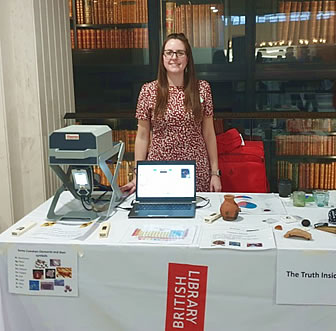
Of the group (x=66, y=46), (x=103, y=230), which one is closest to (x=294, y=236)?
(x=103, y=230)

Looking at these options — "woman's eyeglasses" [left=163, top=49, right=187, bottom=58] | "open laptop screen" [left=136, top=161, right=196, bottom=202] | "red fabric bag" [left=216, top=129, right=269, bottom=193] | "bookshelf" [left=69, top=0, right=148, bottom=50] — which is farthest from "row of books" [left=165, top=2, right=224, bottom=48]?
"open laptop screen" [left=136, top=161, right=196, bottom=202]

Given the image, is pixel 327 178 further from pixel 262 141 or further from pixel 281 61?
pixel 281 61

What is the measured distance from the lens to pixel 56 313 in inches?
76.7

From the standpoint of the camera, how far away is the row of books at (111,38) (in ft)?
16.1

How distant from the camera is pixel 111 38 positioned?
195 inches

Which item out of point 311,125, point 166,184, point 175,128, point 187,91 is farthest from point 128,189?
point 311,125

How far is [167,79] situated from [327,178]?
196cm

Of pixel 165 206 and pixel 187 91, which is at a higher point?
pixel 187 91

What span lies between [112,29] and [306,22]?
6.29ft

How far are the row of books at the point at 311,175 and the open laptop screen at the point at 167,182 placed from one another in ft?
6.26

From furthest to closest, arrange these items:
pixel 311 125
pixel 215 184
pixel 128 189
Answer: pixel 311 125 → pixel 215 184 → pixel 128 189

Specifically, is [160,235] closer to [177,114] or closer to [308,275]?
[308,275]

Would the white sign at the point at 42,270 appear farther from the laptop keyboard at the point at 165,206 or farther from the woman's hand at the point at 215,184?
the woman's hand at the point at 215,184

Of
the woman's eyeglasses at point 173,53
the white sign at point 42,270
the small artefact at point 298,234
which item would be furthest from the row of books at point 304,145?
the white sign at point 42,270
